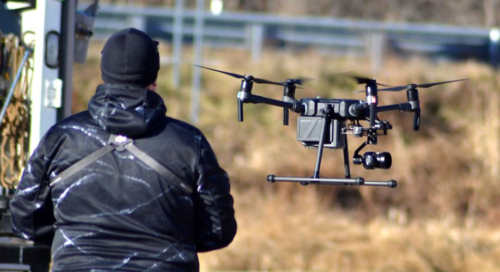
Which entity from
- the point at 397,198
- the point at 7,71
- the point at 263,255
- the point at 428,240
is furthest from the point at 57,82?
the point at 397,198

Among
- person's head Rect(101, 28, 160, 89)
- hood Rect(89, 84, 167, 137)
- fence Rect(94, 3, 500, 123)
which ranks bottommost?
hood Rect(89, 84, 167, 137)

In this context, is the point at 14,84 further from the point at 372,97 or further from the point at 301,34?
the point at 301,34

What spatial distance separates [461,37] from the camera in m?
16.8

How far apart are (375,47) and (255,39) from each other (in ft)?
7.34

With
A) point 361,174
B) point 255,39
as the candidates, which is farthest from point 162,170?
point 255,39

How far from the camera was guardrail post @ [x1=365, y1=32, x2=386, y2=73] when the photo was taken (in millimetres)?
16203

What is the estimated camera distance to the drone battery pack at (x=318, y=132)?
3.86 m

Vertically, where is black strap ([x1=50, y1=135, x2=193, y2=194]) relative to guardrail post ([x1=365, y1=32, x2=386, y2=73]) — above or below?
below

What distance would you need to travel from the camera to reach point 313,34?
56.4 ft

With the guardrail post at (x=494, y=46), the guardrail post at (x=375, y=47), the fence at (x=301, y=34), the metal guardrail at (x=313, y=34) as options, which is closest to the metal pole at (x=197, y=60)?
the fence at (x=301, y=34)

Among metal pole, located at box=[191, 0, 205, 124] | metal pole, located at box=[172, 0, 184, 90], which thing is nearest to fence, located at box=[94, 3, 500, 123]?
metal pole, located at box=[172, 0, 184, 90]

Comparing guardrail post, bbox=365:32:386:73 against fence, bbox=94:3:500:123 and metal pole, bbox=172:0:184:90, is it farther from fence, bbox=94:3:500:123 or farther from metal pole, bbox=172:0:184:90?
metal pole, bbox=172:0:184:90

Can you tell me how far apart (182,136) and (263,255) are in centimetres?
744

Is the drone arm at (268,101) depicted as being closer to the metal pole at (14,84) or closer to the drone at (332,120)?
the drone at (332,120)
